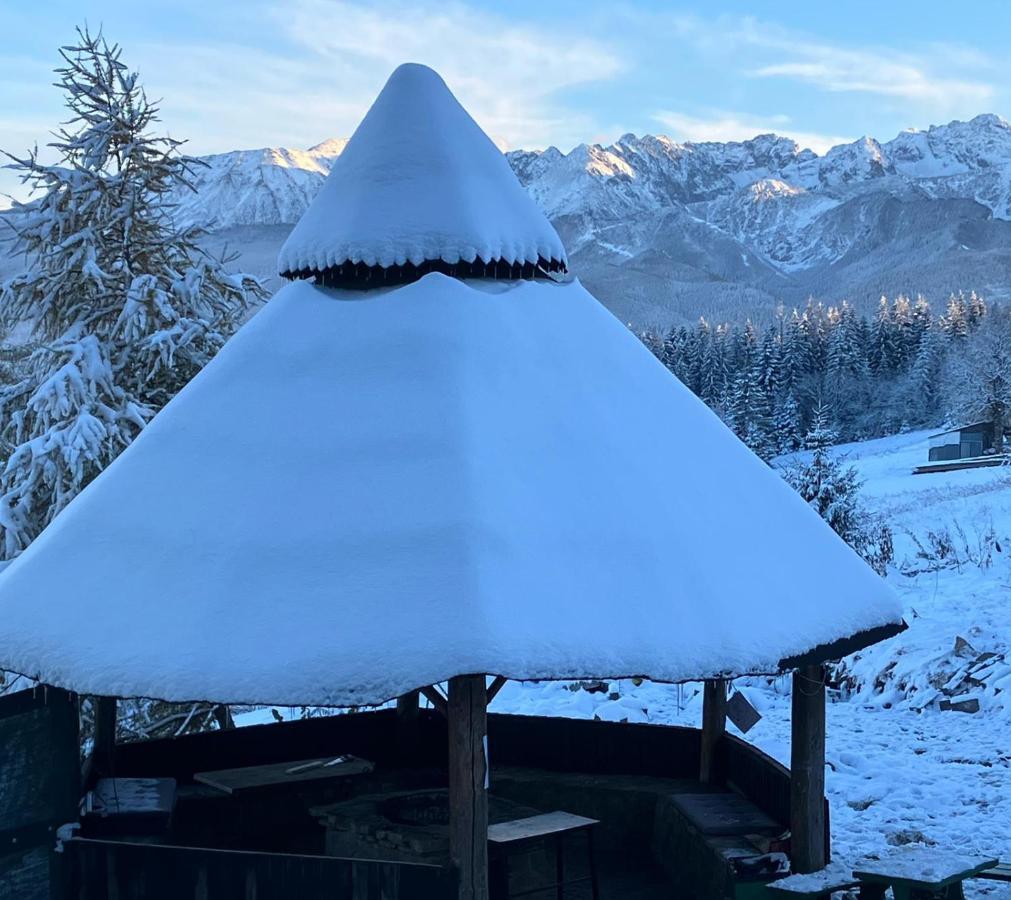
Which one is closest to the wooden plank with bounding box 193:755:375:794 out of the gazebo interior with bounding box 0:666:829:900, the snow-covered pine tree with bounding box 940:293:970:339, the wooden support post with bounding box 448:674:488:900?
the gazebo interior with bounding box 0:666:829:900

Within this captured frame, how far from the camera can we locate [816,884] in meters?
7.27

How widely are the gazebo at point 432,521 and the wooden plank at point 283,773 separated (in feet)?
8.87

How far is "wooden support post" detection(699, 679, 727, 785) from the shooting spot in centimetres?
994

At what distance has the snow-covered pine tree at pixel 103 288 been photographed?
1264 centimetres

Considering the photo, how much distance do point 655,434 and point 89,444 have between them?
6.99 metres

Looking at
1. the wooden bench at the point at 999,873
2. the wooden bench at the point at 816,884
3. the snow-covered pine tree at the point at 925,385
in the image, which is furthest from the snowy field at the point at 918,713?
the snow-covered pine tree at the point at 925,385

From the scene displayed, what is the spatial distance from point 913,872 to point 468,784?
2928 millimetres

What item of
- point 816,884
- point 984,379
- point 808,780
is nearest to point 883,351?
point 984,379

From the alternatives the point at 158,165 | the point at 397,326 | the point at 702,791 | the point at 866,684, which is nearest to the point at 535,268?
the point at 397,326

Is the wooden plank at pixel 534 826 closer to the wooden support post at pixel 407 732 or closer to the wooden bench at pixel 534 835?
the wooden bench at pixel 534 835

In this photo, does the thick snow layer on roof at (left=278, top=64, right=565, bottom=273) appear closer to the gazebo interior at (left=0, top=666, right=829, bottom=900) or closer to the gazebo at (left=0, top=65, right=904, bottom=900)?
the gazebo at (left=0, top=65, right=904, bottom=900)

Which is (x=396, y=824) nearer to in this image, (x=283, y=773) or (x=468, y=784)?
(x=468, y=784)

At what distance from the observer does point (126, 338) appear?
1295cm

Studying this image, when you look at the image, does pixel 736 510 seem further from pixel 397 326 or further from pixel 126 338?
pixel 126 338
